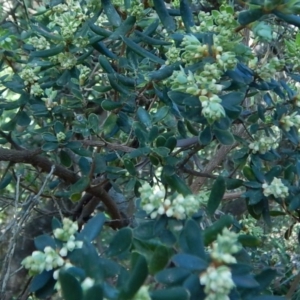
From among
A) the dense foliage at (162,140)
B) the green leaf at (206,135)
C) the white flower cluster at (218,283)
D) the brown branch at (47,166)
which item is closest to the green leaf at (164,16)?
the dense foliage at (162,140)

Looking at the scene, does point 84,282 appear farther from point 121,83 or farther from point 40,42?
point 40,42

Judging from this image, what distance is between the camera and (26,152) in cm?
191

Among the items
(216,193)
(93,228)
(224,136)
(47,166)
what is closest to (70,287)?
(93,228)

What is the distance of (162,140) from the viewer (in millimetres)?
1553

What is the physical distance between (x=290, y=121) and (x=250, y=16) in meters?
0.31

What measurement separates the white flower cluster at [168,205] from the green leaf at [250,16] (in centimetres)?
43

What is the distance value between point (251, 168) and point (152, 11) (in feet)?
1.77

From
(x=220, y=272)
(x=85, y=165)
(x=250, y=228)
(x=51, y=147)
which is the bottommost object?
(x=250, y=228)

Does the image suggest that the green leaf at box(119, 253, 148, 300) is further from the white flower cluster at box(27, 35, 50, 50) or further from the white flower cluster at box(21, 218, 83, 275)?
the white flower cluster at box(27, 35, 50, 50)

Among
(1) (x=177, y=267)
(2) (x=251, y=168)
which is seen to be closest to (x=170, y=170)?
(2) (x=251, y=168)

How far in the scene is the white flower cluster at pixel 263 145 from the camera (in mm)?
1602

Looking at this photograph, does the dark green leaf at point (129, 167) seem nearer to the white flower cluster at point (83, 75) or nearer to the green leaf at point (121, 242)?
the white flower cluster at point (83, 75)

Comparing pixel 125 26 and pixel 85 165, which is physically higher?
pixel 125 26

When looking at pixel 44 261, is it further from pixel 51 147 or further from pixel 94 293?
pixel 51 147
